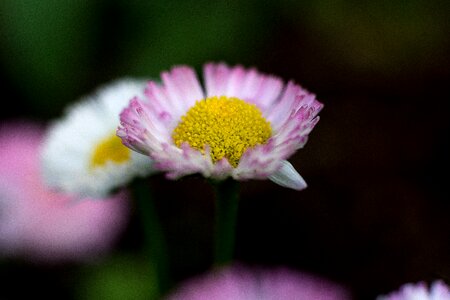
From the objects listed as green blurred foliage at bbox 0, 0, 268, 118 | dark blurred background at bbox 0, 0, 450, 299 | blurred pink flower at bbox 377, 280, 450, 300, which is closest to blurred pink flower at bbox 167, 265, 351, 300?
blurred pink flower at bbox 377, 280, 450, 300

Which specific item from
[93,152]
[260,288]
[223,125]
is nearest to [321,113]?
[93,152]

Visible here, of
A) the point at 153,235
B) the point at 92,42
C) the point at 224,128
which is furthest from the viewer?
the point at 92,42

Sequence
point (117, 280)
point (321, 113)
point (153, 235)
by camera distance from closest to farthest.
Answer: point (153, 235) < point (117, 280) < point (321, 113)

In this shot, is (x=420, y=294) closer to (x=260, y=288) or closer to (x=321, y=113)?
(x=260, y=288)

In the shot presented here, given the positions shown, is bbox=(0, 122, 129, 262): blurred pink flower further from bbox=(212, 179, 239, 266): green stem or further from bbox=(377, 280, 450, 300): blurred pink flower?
bbox=(377, 280, 450, 300): blurred pink flower

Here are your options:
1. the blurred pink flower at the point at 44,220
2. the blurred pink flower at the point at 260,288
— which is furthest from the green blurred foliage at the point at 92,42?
the blurred pink flower at the point at 260,288
